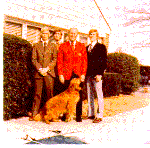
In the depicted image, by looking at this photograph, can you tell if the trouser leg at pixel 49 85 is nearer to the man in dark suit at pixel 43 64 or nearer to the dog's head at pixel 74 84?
the man in dark suit at pixel 43 64

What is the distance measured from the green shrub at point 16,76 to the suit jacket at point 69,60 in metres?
0.68

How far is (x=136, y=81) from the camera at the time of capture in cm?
909

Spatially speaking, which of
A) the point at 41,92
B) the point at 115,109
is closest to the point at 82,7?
the point at 115,109

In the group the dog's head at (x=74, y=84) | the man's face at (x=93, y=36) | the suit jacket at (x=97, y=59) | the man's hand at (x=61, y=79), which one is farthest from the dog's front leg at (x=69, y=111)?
the man's face at (x=93, y=36)

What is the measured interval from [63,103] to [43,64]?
0.89 m

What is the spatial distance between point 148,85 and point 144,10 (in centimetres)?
610

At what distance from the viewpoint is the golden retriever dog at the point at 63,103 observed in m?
A: 4.25

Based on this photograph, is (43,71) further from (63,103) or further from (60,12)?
(60,12)

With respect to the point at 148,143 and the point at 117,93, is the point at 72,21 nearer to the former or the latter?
the point at 117,93

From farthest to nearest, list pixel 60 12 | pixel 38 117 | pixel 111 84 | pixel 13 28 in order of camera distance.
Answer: pixel 111 84 < pixel 60 12 < pixel 13 28 < pixel 38 117

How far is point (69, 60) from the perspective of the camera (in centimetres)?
429

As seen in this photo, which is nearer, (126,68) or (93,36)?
(93,36)

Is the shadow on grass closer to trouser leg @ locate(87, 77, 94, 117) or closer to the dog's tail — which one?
the dog's tail

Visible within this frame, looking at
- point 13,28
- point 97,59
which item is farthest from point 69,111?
point 13,28
